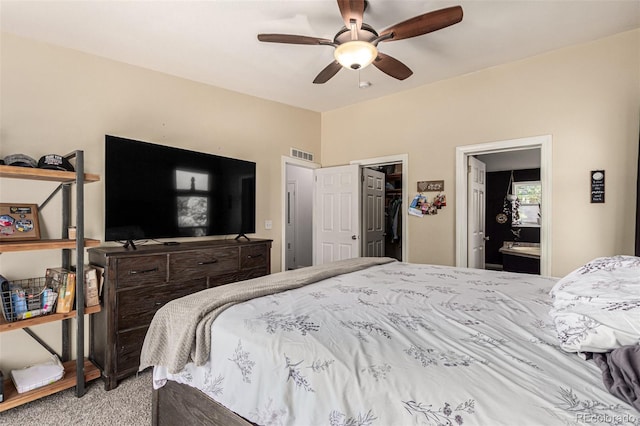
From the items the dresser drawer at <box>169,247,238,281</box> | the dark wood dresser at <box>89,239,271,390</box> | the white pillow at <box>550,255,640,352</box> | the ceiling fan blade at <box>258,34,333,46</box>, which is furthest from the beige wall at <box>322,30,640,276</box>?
the dark wood dresser at <box>89,239,271,390</box>

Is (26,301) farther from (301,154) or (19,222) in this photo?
(301,154)

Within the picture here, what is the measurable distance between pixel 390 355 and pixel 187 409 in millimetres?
1039

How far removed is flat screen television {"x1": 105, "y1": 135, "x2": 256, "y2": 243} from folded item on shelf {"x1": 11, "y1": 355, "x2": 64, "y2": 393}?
99 centimetres

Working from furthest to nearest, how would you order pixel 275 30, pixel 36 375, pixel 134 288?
pixel 275 30 < pixel 134 288 < pixel 36 375

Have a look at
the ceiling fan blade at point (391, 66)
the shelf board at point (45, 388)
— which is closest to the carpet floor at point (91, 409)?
the shelf board at point (45, 388)

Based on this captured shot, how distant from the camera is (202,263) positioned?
2.86 meters

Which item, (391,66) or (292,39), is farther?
(391,66)

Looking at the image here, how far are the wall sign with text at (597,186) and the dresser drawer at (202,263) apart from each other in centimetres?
336

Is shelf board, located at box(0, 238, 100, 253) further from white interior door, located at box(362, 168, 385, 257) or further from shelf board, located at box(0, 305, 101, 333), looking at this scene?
white interior door, located at box(362, 168, 385, 257)

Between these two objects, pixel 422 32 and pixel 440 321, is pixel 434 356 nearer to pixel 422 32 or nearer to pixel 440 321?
pixel 440 321

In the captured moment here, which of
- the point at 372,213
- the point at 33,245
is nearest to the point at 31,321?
the point at 33,245

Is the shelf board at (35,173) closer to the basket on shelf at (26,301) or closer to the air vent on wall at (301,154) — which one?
the basket on shelf at (26,301)

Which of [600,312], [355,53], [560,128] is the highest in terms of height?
[355,53]

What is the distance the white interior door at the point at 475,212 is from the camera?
11.9ft
